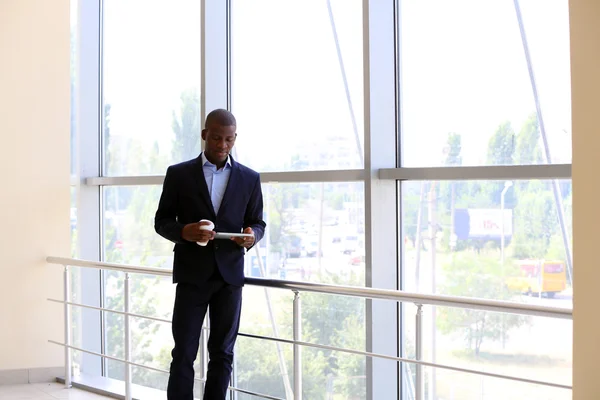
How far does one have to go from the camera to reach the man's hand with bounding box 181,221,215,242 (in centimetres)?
284

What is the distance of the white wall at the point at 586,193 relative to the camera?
6.68 ft

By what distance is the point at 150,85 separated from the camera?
226 inches

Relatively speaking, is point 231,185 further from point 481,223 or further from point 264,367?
point 264,367

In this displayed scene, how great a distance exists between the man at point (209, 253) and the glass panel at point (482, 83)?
1.25 meters

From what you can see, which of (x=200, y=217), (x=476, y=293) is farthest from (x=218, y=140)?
(x=476, y=293)

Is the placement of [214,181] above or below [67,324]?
above

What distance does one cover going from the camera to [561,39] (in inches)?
138

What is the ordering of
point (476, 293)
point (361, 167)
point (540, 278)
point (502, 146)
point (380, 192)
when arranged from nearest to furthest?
point (540, 278)
point (502, 146)
point (476, 293)
point (380, 192)
point (361, 167)

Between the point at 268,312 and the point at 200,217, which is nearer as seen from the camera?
the point at 200,217

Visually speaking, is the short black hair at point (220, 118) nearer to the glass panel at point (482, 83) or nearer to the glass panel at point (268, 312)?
the glass panel at point (482, 83)

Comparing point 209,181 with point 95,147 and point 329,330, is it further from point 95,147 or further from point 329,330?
point 95,147

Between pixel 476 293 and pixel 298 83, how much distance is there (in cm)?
166

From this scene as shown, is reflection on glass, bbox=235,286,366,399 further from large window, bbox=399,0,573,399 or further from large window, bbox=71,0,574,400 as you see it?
large window, bbox=399,0,573,399

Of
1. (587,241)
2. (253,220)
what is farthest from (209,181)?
(587,241)
